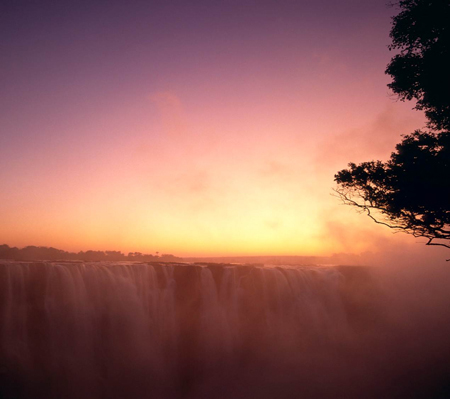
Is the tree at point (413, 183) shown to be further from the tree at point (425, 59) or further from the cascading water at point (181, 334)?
the cascading water at point (181, 334)

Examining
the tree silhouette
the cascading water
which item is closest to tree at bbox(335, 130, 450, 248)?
the tree silhouette

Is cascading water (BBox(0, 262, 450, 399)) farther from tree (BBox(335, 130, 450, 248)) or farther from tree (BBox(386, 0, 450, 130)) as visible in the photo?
tree (BBox(386, 0, 450, 130))

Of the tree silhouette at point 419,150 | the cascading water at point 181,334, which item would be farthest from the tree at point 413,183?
the cascading water at point 181,334

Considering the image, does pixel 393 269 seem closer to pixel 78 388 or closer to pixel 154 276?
pixel 154 276

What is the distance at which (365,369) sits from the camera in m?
18.3

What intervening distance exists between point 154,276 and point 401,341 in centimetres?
2283

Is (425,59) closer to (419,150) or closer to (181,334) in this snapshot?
(419,150)

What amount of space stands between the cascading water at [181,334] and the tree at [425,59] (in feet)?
55.6

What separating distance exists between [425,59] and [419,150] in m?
2.54

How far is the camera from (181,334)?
20.7 m

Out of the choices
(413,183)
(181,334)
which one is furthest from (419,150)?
(181,334)

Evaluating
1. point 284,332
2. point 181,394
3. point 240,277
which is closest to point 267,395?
point 181,394

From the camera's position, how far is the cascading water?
51.7 ft

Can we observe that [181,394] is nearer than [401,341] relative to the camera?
Yes
